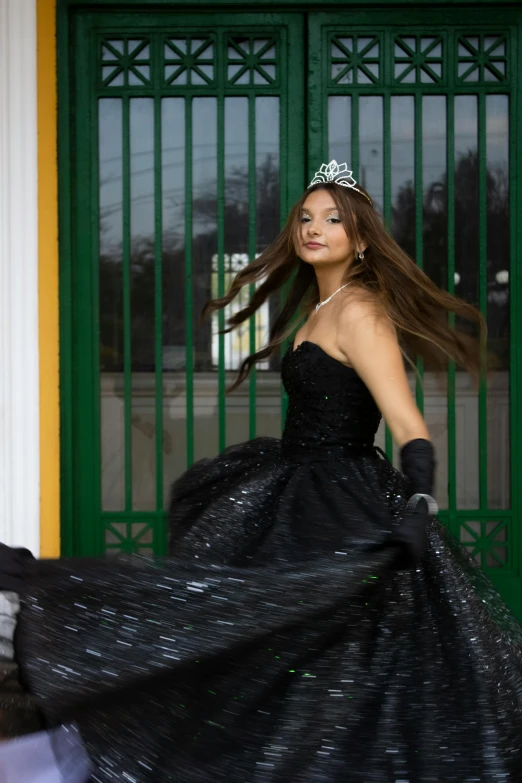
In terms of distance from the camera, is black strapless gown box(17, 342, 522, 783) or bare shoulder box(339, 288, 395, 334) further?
bare shoulder box(339, 288, 395, 334)

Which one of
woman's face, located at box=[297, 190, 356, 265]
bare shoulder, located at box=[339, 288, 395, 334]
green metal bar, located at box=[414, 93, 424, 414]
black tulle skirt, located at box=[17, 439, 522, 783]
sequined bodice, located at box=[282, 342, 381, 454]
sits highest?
green metal bar, located at box=[414, 93, 424, 414]

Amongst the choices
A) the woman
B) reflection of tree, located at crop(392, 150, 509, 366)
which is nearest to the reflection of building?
reflection of tree, located at crop(392, 150, 509, 366)

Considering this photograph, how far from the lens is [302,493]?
8.74 feet

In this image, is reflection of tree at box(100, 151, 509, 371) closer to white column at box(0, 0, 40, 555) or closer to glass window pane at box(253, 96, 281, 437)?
glass window pane at box(253, 96, 281, 437)

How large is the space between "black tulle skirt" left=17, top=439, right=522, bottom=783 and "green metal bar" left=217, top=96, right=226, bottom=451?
7.19 ft

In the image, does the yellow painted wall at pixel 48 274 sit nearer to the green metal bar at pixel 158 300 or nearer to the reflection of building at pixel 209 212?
the reflection of building at pixel 209 212

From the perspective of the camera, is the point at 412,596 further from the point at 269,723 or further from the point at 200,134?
the point at 200,134

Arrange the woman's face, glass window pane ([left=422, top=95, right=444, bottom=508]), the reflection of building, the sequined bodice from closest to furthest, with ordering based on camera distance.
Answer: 1. the sequined bodice
2. the woman's face
3. the reflection of building
4. glass window pane ([left=422, top=95, right=444, bottom=508])

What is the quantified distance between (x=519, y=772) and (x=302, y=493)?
3.06 feet

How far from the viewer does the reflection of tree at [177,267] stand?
441 centimetres

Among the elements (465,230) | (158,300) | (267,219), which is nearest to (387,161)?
(465,230)

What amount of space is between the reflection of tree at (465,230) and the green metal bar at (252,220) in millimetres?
685

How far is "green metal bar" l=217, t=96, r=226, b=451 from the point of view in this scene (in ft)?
14.2

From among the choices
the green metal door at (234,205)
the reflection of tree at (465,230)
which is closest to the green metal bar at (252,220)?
the green metal door at (234,205)
